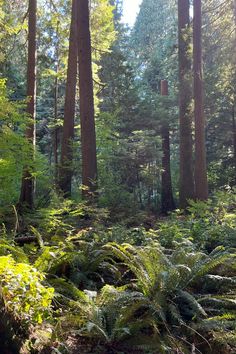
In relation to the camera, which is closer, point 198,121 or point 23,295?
point 23,295

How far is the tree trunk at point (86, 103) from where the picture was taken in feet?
35.4

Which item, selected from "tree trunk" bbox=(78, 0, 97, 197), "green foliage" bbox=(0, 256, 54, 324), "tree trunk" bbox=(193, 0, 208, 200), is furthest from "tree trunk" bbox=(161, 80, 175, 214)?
"green foliage" bbox=(0, 256, 54, 324)

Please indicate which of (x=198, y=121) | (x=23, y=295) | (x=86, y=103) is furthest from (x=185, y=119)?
(x=23, y=295)

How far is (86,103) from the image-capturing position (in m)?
11.0

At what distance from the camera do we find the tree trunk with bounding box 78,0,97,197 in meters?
10.8

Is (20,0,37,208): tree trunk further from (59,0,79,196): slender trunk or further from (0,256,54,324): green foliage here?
(0,256,54,324): green foliage

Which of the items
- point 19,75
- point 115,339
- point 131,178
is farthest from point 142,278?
point 19,75

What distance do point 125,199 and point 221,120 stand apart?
1268 cm

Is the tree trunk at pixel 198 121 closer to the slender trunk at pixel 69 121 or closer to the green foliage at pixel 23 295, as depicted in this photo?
the slender trunk at pixel 69 121

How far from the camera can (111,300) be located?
4.05 meters

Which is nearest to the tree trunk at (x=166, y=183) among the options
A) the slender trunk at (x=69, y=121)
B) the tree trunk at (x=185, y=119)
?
the tree trunk at (x=185, y=119)

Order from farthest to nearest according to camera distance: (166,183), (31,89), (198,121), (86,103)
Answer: (166,183) < (198,121) < (31,89) < (86,103)

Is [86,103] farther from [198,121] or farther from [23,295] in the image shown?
[23,295]

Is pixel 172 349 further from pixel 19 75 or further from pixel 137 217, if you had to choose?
pixel 19 75
